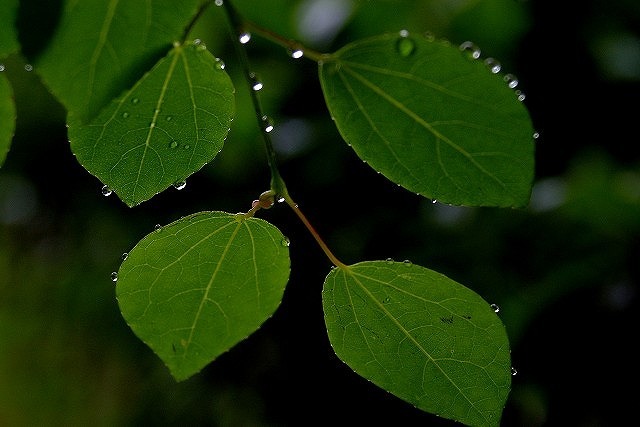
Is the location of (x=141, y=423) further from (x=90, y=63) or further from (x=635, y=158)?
(x=90, y=63)

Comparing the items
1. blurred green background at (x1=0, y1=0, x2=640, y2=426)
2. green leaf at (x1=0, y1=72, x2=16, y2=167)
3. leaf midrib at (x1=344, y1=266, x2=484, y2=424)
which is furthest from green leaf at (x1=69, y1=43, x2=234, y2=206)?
blurred green background at (x1=0, y1=0, x2=640, y2=426)

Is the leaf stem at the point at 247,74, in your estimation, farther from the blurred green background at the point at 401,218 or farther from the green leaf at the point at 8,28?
the blurred green background at the point at 401,218

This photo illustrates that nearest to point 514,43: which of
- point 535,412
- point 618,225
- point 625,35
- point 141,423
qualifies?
point 625,35

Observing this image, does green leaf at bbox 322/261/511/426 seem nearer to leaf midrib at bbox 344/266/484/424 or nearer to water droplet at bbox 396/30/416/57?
leaf midrib at bbox 344/266/484/424

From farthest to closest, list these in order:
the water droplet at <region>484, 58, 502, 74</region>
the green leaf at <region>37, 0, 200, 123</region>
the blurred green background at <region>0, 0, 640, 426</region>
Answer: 1. the blurred green background at <region>0, 0, 640, 426</region>
2. the water droplet at <region>484, 58, 502, 74</region>
3. the green leaf at <region>37, 0, 200, 123</region>

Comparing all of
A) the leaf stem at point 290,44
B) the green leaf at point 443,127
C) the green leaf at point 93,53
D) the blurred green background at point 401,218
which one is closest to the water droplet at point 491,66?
the green leaf at point 443,127

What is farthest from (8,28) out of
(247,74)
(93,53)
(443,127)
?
(443,127)
